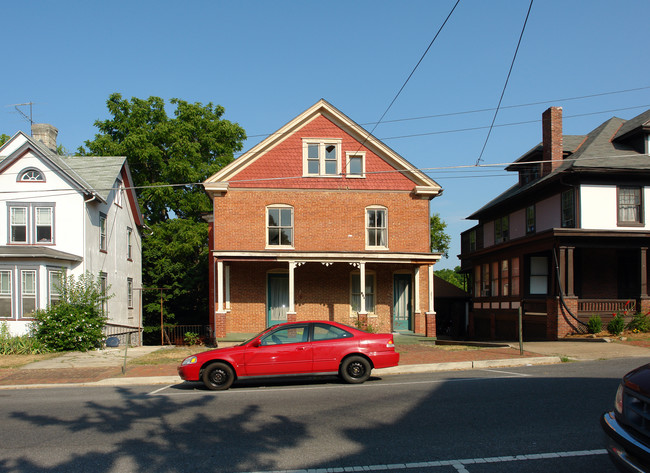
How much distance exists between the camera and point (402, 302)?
81.7ft

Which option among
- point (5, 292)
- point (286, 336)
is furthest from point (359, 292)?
point (5, 292)

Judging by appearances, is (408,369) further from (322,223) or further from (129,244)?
(129,244)

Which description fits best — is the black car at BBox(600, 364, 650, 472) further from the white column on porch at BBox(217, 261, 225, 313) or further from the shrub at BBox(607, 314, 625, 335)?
the white column on porch at BBox(217, 261, 225, 313)

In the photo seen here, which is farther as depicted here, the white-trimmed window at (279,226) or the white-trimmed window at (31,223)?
the white-trimmed window at (279,226)

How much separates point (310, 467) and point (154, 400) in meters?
5.25

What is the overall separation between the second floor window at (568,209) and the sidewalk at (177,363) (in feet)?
20.3

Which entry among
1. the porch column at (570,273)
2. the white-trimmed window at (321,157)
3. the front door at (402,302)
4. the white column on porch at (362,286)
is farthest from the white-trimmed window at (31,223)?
the porch column at (570,273)

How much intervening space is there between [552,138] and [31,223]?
2368cm

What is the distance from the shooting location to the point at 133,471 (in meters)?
6.14

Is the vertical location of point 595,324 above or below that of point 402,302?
below

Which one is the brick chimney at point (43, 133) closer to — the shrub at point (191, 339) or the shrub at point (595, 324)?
the shrub at point (191, 339)

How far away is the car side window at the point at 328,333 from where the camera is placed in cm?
1241

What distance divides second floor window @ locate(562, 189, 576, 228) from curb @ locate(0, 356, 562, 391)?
1025cm

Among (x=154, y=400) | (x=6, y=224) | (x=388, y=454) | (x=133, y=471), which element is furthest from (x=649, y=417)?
(x=6, y=224)
